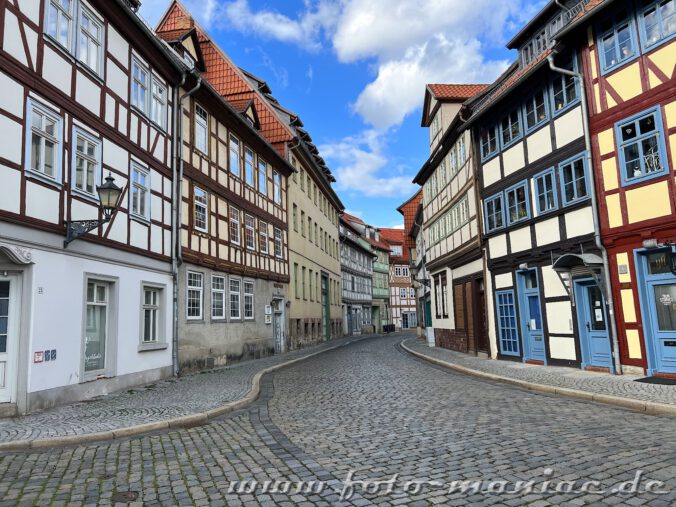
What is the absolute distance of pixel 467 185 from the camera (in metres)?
20.1

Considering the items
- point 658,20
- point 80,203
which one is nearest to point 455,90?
point 658,20

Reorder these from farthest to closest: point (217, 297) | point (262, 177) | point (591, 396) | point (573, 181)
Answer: point (262, 177), point (217, 297), point (573, 181), point (591, 396)

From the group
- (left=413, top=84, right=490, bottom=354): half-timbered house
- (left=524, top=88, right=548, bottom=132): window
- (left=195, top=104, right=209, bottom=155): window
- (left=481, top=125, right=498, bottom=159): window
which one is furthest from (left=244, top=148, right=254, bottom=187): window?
(left=524, top=88, right=548, bottom=132): window

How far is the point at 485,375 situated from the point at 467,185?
8.69m

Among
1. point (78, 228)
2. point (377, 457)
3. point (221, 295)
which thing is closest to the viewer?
point (377, 457)

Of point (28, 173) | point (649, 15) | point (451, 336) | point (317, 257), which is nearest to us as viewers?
point (28, 173)

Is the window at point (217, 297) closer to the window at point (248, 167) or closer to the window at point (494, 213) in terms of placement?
A: the window at point (248, 167)

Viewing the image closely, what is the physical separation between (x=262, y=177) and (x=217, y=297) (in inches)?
286

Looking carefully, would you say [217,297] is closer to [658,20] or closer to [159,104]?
[159,104]

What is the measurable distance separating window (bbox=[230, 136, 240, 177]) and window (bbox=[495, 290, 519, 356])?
10.6 metres

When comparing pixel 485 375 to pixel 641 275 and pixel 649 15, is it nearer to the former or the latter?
pixel 641 275

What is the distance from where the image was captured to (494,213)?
58.4 feet

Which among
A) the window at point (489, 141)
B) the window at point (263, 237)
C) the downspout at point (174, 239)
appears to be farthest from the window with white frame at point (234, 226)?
the window at point (489, 141)

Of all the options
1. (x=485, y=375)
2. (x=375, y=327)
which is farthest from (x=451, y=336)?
(x=375, y=327)
